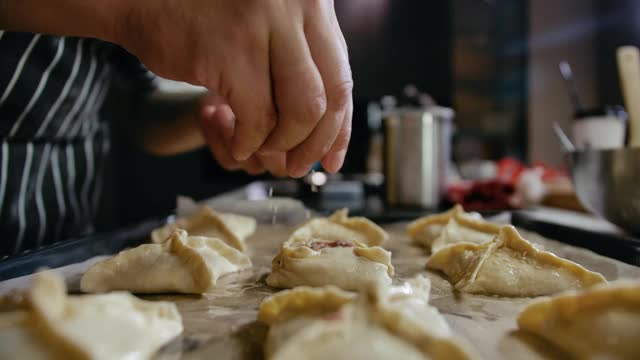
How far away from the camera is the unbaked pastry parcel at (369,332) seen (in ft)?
2.07

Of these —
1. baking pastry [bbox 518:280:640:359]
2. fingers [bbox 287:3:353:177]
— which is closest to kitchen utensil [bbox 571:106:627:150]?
fingers [bbox 287:3:353:177]

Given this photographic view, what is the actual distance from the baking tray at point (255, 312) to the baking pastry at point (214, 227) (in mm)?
97

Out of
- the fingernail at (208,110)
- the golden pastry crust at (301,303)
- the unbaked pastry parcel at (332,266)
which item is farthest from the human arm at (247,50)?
the fingernail at (208,110)

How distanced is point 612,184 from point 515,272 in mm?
695

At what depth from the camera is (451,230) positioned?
5.02ft

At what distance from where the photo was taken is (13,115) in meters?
1.62

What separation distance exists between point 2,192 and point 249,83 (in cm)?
115

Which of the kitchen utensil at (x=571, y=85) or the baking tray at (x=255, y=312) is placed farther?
the kitchen utensil at (x=571, y=85)

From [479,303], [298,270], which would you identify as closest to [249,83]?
[298,270]

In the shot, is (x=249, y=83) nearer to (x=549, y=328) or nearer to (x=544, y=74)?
(x=549, y=328)

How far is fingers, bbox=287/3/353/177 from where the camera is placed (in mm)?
1029

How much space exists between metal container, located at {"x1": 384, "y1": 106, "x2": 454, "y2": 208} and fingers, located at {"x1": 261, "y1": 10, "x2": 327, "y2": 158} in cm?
151

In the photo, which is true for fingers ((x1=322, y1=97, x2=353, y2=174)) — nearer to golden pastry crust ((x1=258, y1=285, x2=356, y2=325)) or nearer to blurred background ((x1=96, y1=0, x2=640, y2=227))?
golden pastry crust ((x1=258, y1=285, x2=356, y2=325))

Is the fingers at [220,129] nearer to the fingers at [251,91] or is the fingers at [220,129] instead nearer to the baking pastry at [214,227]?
the baking pastry at [214,227]
